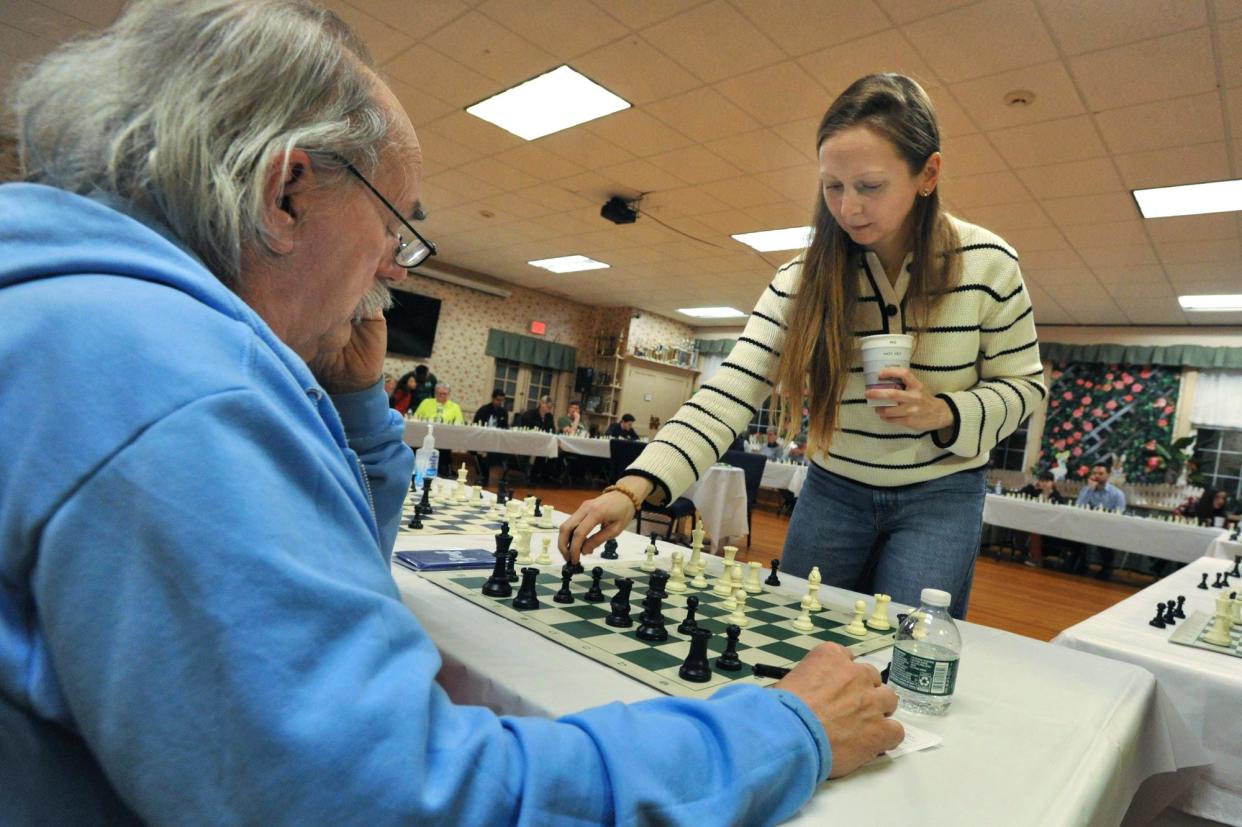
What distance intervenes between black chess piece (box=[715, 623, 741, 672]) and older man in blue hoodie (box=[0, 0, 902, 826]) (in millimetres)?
296

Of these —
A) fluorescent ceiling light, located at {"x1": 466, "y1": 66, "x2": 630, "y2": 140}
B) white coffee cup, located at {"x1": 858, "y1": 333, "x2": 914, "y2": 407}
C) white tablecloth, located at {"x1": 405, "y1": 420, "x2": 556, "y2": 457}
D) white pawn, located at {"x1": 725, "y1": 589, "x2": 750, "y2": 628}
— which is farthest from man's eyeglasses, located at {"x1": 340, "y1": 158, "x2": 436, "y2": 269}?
white tablecloth, located at {"x1": 405, "y1": 420, "x2": 556, "y2": 457}

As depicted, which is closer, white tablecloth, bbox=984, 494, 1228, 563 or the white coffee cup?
the white coffee cup

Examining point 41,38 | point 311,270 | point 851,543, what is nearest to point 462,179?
point 41,38

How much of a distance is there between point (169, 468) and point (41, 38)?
5717mm

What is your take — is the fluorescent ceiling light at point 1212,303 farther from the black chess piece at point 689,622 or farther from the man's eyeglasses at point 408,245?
the man's eyeglasses at point 408,245

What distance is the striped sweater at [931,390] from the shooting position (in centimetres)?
141

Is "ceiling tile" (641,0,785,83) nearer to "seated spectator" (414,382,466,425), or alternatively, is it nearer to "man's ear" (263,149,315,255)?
"man's ear" (263,149,315,255)

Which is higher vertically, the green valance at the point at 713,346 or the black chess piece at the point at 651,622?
the green valance at the point at 713,346

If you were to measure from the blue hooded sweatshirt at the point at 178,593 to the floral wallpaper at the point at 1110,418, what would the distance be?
34.5 ft

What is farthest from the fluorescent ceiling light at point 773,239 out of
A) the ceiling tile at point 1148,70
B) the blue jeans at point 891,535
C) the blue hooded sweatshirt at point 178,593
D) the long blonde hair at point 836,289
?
the blue hooded sweatshirt at point 178,593

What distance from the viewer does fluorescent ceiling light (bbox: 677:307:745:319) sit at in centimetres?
1134

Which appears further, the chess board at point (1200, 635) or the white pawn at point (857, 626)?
the chess board at point (1200, 635)

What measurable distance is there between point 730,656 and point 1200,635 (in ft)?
4.02

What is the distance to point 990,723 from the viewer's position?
0.84 m
